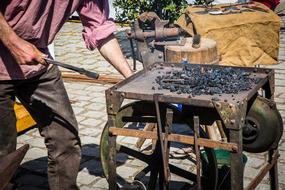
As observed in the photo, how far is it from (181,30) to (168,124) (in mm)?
3399

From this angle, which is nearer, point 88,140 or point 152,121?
point 152,121

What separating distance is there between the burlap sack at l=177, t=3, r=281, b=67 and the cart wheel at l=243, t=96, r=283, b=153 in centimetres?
307

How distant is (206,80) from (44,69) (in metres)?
1.28

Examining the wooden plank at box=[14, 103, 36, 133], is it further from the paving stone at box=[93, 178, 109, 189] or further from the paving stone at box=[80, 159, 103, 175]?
the paving stone at box=[93, 178, 109, 189]

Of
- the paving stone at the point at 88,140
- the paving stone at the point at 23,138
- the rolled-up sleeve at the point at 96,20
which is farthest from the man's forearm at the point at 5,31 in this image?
the paving stone at the point at 23,138

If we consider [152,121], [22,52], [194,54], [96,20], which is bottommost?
[152,121]

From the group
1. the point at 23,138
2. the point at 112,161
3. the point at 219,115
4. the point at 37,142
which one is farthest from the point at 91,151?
the point at 219,115

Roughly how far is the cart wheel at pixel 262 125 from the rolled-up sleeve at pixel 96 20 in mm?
1385

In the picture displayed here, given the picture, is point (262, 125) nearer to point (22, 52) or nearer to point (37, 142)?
point (22, 52)

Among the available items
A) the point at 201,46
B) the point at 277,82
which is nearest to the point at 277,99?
the point at 277,82

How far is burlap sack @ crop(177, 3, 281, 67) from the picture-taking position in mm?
6703

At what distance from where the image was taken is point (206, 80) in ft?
11.5

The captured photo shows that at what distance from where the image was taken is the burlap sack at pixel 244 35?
6703 mm

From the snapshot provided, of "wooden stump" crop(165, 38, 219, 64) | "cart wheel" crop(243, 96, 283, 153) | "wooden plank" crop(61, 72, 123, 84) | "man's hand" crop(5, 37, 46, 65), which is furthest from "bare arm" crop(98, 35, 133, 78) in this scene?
"wooden plank" crop(61, 72, 123, 84)
